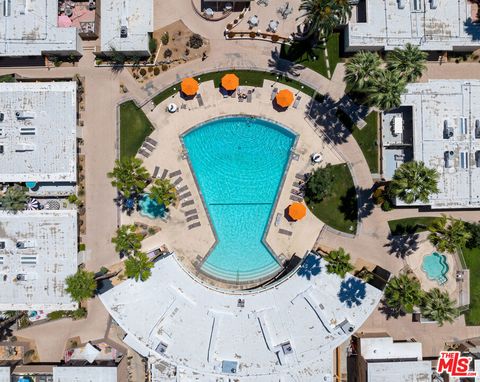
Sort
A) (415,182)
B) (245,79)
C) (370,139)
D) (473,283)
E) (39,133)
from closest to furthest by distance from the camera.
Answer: (415,182) < (39,133) < (245,79) < (370,139) < (473,283)

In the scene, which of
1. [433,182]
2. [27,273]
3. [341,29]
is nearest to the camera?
[433,182]

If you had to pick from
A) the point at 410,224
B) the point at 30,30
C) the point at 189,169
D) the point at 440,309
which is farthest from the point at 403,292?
the point at 30,30

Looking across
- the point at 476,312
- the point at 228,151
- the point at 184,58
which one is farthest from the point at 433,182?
the point at 184,58

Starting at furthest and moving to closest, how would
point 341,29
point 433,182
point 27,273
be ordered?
point 341,29 < point 27,273 < point 433,182

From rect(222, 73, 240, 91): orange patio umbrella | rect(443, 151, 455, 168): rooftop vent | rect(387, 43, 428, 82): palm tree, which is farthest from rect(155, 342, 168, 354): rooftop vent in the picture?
rect(387, 43, 428, 82): palm tree

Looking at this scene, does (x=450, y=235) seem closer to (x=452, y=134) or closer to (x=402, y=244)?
(x=402, y=244)

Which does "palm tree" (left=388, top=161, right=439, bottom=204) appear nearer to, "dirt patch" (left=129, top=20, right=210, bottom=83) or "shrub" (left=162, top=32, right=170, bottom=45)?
"dirt patch" (left=129, top=20, right=210, bottom=83)

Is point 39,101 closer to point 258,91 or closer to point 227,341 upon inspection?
point 258,91
